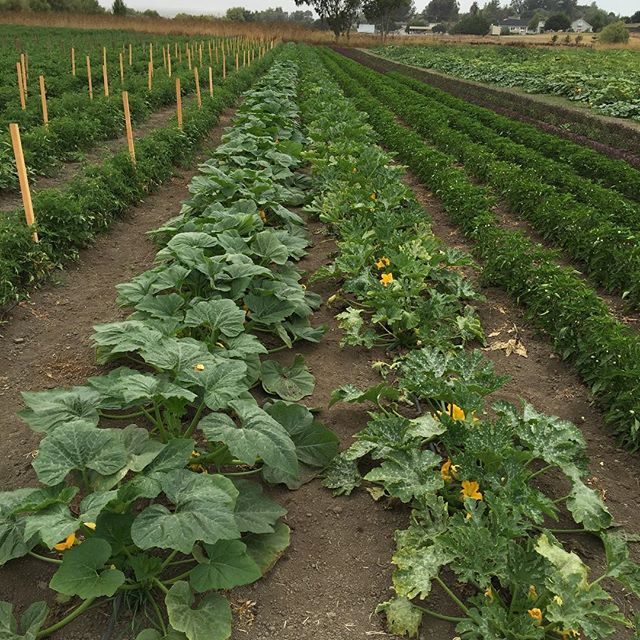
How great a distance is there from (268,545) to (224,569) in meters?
0.38

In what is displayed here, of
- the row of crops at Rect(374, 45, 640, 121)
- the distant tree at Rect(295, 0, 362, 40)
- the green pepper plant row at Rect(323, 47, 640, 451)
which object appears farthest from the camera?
the distant tree at Rect(295, 0, 362, 40)

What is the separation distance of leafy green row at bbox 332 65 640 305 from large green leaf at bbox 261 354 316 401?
10.6 feet

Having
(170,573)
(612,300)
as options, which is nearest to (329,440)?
(170,573)

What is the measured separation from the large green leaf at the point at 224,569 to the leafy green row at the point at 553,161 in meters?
6.04

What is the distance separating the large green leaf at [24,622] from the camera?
87.4 inches

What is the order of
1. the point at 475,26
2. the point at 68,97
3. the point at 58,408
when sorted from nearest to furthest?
the point at 58,408 → the point at 68,97 → the point at 475,26

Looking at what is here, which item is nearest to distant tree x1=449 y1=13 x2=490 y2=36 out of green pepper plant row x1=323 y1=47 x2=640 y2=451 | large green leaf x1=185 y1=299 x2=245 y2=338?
green pepper plant row x1=323 y1=47 x2=640 y2=451

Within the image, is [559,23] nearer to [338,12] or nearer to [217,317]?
[338,12]

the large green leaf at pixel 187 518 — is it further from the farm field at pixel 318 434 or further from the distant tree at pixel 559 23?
the distant tree at pixel 559 23

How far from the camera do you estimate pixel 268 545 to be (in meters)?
2.71

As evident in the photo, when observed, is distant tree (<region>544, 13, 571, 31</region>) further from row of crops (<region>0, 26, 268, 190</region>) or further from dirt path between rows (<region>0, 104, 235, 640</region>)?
dirt path between rows (<region>0, 104, 235, 640</region>)

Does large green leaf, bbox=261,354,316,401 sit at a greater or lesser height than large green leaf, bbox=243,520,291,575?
greater

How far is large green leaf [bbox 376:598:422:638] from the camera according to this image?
7.81ft

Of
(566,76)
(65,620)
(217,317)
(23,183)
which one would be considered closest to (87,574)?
(65,620)
